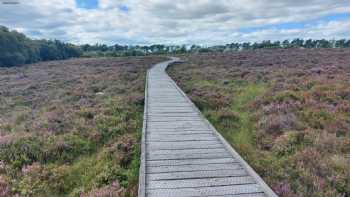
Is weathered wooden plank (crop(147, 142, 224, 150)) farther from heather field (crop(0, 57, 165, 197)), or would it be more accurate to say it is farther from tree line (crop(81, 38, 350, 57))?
tree line (crop(81, 38, 350, 57))

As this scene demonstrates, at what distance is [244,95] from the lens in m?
13.0

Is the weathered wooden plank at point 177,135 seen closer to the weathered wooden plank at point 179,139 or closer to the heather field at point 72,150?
the weathered wooden plank at point 179,139

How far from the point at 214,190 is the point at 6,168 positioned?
4835 mm

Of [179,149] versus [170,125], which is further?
[170,125]

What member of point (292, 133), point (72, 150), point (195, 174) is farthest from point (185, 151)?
point (292, 133)

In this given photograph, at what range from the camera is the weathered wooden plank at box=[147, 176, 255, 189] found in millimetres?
4238

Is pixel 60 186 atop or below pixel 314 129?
below

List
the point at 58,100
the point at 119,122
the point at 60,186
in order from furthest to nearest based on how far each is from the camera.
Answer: the point at 58,100
the point at 119,122
the point at 60,186

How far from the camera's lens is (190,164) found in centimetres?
A: 499

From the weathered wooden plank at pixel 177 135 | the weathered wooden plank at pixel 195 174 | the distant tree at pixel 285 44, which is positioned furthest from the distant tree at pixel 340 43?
the weathered wooden plank at pixel 195 174

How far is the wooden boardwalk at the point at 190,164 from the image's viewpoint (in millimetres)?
4137

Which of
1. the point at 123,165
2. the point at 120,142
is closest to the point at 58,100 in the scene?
the point at 120,142

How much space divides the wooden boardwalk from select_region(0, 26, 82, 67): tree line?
4832cm

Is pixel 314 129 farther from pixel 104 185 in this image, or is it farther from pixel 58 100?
pixel 58 100
